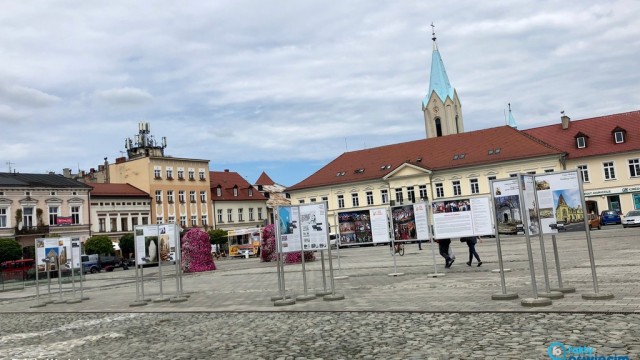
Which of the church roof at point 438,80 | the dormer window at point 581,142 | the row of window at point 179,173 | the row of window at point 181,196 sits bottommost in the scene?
the row of window at point 181,196

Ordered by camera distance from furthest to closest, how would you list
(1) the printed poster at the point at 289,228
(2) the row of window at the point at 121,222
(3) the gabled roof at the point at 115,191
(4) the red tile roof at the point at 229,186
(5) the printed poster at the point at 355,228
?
(4) the red tile roof at the point at 229,186
(3) the gabled roof at the point at 115,191
(2) the row of window at the point at 121,222
(5) the printed poster at the point at 355,228
(1) the printed poster at the point at 289,228

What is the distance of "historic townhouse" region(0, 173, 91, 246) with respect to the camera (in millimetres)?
57469

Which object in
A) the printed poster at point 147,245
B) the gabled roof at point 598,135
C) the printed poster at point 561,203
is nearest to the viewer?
the printed poster at point 561,203

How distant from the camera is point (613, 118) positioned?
2559 inches

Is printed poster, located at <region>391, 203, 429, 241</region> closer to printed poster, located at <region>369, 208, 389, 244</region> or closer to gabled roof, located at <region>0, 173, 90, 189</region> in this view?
printed poster, located at <region>369, 208, 389, 244</region>

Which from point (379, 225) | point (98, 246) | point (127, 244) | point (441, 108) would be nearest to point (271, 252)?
point (379, 225)

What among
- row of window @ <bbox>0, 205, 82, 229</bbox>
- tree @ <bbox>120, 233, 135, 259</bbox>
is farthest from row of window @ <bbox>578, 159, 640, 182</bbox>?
→ row of window @ <bbox>0, 205, 82, 229</bbox>

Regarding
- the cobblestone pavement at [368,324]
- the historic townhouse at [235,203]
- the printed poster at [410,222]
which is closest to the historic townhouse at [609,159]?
the historic townhouse at [235,203]

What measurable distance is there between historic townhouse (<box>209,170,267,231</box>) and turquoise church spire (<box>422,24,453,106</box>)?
33398 millimetres

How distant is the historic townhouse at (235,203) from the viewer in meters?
82.3

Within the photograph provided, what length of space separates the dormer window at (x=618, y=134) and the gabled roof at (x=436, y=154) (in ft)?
19.8

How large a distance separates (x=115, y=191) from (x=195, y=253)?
40205 mm

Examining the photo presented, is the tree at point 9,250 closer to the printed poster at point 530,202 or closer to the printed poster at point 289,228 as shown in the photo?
the printed poster at point 289,228

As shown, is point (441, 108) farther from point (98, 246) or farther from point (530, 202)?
point (530, 202)
